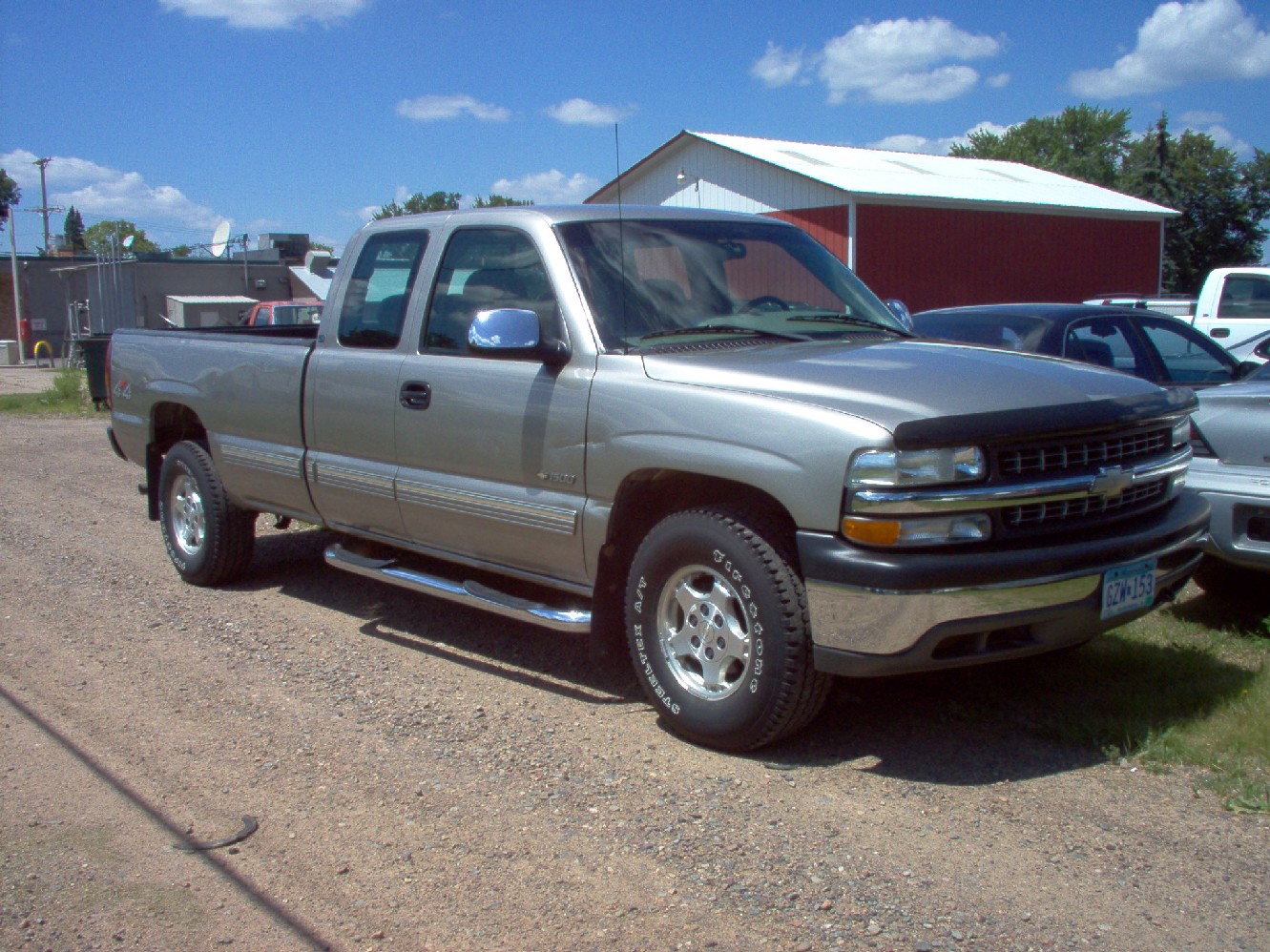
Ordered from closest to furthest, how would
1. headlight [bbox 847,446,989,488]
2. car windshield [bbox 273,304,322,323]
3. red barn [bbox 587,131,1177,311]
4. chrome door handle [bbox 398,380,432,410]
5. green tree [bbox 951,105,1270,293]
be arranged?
headlight [bbox 847,446,989,488]
chrome door handle [bbox 398,380,432,410]
car windshield [bbox 273,304,322,323]
red barn [bbox 587,131,1177,311]
green tree [bbox 951,105,1270,293]

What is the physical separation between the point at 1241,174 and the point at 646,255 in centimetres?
5729

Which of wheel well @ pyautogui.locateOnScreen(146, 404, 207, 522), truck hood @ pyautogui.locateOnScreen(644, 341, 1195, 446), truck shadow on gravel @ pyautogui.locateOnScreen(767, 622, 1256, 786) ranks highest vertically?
truck hood @ pyautogui.locateOnScreen(644, 341, 1195, 446)

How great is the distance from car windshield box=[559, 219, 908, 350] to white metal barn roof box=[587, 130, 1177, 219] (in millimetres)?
17370

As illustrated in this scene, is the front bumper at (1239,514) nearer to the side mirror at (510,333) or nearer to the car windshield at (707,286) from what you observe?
the car windshield at (707,286)

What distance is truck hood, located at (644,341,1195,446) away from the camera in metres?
3.91

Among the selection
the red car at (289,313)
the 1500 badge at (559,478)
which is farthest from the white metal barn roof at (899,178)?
the 1500 badge at (559,478)

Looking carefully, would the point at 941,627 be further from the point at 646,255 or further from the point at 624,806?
the point at 646,255

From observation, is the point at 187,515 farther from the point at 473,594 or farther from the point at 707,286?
the point at 707,286

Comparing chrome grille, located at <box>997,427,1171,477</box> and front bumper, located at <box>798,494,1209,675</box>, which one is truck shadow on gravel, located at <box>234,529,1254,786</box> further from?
chrome grille, located at <box>997,427,1171,477</box>

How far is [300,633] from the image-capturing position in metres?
6.21

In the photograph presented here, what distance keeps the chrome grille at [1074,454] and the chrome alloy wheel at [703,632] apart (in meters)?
1.02

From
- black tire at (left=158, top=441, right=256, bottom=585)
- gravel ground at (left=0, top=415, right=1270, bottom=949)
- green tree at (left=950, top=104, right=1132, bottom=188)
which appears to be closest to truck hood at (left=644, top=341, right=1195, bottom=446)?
gravel ground at (left=0, top=415, right=1270, bottom=949)

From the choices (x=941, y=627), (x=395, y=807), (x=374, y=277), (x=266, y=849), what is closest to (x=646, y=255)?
(x=374, y=277)

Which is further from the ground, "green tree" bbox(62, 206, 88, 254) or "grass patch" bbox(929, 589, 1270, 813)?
"green tree" bbox(62, 206, 88, 254)
